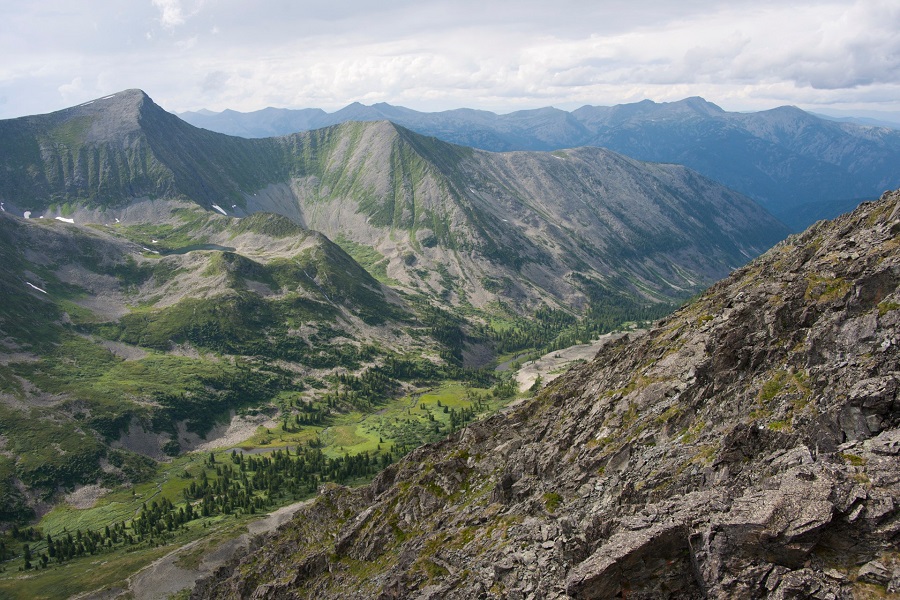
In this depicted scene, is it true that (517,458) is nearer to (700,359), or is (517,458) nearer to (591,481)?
(591,481)

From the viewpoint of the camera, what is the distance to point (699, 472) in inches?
1688

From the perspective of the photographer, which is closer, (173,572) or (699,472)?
(699,472)

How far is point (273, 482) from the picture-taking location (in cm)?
17800

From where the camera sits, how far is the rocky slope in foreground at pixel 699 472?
3138 centimetres

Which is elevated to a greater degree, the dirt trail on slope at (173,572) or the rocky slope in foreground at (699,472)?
the rocky slope in foreground at (699,472)

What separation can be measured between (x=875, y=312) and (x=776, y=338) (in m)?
9.55

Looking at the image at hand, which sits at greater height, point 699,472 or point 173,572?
point 699,472

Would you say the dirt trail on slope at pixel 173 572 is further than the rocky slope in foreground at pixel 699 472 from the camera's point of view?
Yes

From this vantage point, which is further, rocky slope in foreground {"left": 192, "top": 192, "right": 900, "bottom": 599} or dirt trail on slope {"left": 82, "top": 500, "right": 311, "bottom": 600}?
dirt trail on slope {"left": 82, "top": 500, "right": 311, "bottom": 600}

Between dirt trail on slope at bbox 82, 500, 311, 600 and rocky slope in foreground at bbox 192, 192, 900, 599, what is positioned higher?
rocky slope in foreground at bbox 192, 192, 900, 599

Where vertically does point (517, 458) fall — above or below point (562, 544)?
below

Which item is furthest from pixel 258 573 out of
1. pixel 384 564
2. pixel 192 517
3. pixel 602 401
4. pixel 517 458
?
pixel 192 517

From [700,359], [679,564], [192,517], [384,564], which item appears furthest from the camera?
[192,517]

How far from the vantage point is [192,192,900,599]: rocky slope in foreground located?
1235 inches
